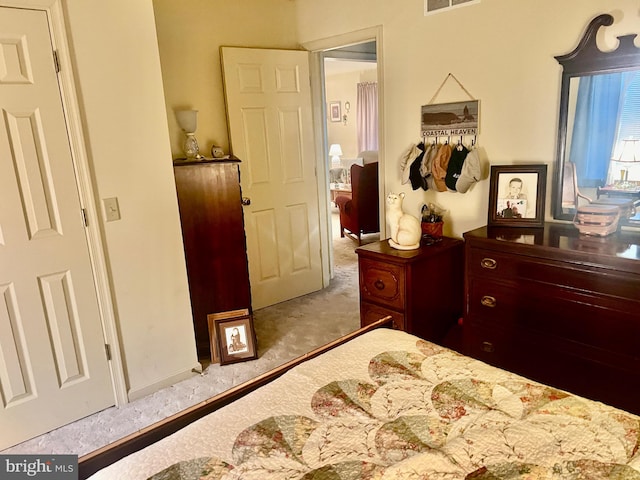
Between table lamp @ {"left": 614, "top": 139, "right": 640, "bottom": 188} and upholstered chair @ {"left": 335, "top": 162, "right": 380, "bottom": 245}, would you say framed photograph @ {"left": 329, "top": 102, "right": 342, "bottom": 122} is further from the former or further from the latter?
table lamp @ {"left": 614, "top": 139, "right": 640, "bottom": 188}

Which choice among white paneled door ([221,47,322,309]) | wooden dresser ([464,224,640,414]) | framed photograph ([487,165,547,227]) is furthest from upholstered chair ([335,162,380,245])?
wooden dresser ([464,224,640,414])

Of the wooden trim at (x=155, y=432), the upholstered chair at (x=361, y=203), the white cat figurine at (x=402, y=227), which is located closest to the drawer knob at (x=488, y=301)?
the white cat figurine at (x=402, y=227)

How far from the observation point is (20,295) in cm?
215

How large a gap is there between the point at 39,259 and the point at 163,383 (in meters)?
1.00

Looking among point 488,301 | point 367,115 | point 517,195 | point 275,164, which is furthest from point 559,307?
point 367,115

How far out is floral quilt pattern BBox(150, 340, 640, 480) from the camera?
99 cm

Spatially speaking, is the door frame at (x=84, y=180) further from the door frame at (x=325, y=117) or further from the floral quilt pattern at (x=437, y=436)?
the door frame at (x=325, y=117)

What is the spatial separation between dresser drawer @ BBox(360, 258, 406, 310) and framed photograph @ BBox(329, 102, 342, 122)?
628cm

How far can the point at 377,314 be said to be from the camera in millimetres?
2807

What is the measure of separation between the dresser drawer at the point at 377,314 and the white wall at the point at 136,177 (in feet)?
3.56

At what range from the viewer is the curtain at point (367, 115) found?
7.84 metres

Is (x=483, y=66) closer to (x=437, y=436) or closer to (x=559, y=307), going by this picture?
(x=559, y=307)

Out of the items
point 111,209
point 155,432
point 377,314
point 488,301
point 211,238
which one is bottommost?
point 377,314

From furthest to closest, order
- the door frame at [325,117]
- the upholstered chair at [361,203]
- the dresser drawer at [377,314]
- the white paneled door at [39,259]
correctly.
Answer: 1. the upholstered chair at [361,203]
2. the door frame at [325,117]
3. the dresser drawer at [377,314]
4. the white paneled door at [39,259]
